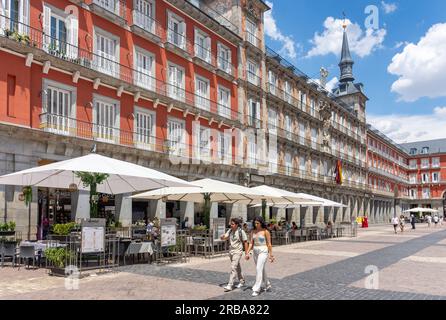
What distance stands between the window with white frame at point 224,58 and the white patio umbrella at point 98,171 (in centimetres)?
1676

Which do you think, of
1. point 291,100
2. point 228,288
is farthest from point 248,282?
point 291,100

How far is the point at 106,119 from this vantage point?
21.3 m

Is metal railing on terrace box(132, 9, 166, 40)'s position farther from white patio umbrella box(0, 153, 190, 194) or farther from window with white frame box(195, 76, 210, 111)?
white patio umbrella box(0, 153, 190, 194)

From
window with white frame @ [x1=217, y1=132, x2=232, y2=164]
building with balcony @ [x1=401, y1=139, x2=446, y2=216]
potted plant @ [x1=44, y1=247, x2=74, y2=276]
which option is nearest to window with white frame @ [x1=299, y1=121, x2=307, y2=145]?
window with white frame @ [x1=217, y1=132, x2=232, y2=164]

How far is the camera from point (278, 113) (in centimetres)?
3759

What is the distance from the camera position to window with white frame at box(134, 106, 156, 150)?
22.7 m

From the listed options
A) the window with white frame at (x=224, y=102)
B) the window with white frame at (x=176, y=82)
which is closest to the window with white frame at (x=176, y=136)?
the window with white frame at (x=176, y=82)

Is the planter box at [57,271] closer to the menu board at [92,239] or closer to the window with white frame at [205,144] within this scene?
the menu board at [92,239]

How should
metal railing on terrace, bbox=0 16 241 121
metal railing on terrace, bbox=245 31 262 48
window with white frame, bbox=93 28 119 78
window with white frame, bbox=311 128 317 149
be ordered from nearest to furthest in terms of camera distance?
metal railing on terrace, bbox=0 16 241 121
window with white frame, bbox=93 28 119 78
metal railing on terrace, bbox=245 31 262 48
window with white frame, bbox=311 128 317 149

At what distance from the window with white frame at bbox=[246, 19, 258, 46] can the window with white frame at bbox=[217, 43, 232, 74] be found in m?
2.94

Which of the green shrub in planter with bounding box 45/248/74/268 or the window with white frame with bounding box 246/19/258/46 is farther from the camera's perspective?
the window with white frame with bounding box 246/19/258/46
